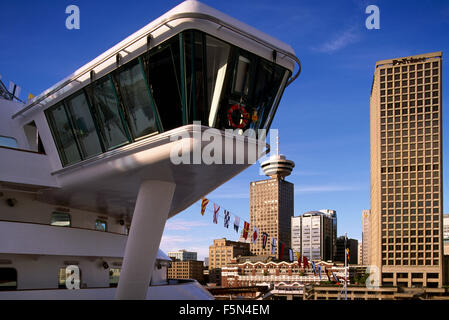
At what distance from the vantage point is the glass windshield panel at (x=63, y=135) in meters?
18.0

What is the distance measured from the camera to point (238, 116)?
14.6 m

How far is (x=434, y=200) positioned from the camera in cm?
14800

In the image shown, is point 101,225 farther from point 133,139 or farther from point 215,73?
point 215,73

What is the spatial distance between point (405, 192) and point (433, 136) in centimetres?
2146

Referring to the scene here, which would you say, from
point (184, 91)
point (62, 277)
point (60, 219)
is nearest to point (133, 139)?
point (184, 91)

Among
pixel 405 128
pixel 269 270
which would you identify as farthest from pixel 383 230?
pixel 269 270

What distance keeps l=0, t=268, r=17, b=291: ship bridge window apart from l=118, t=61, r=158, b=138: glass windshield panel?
781cm

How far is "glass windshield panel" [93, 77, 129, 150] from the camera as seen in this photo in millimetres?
15297

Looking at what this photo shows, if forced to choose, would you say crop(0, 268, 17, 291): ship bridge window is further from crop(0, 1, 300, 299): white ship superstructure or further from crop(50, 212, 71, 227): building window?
crop(50, 212, 71, 227): building window

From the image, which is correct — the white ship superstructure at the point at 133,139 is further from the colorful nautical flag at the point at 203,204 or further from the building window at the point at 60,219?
the colorful nautical flag at the point at 203,204

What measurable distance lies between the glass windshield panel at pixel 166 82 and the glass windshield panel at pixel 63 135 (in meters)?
5.65

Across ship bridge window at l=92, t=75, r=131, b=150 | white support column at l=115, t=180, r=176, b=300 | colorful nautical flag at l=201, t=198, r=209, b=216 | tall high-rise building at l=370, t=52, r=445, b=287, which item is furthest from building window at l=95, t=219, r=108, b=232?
tall high-rise building at l=370, t=52, r=445, b=287

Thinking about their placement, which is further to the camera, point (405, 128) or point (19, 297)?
point (405, 128)
